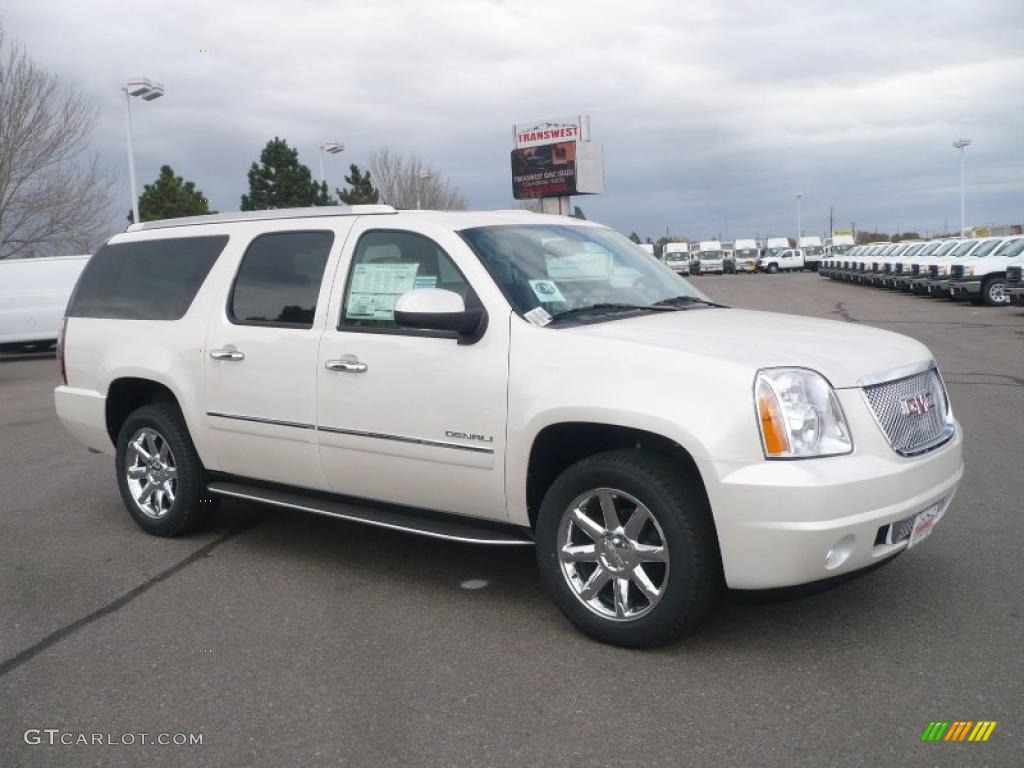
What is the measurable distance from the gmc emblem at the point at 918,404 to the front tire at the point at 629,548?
3.03 ft

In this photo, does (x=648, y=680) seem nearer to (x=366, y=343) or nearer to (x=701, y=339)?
(x=701, y=339)

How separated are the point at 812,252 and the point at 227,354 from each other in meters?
66.4

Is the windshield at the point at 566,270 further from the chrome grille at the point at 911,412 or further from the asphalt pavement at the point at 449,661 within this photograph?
the asphalt pavement at the point at 449,661

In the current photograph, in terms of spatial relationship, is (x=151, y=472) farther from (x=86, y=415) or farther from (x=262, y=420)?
(x=262, y=420)

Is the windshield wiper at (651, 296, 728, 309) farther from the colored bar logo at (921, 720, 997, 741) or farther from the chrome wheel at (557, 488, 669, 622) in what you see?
the colored bar logo at (921, 720, 997, 741)

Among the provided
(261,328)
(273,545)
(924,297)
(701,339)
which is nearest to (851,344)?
(701,339)

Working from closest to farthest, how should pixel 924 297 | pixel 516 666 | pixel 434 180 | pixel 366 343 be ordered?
pixel 516 666, pixel 366 343, pixel 924 297, pixel 434 180

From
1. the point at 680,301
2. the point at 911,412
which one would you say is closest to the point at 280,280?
the point at 680,301

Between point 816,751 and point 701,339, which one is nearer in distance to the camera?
point 816,751

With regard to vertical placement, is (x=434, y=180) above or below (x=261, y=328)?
above

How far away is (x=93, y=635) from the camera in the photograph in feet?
15.2

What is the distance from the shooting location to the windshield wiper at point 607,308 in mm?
4688

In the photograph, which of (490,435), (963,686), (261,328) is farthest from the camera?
(261,328)

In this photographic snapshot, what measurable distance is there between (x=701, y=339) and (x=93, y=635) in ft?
9.73
